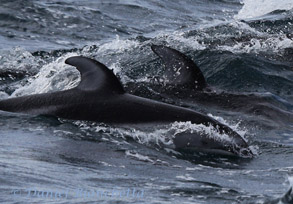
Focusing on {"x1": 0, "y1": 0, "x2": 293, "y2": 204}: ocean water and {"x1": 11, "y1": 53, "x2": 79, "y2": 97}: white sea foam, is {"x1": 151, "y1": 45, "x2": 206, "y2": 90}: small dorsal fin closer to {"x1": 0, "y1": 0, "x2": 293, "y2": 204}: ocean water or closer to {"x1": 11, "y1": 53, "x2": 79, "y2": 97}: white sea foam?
{"x1": 0, "y1": 0, "x2": 293, "y2": 204}: ocean water

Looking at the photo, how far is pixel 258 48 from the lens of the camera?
571 inches

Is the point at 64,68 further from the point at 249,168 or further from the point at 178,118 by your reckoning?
the point at 249,168

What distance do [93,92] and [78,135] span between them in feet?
2.13

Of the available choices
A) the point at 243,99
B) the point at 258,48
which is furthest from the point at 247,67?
the point at 243,99

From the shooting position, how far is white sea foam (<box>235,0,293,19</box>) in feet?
73.2

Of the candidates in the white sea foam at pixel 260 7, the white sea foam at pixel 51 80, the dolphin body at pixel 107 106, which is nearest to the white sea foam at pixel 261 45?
the white sea foam at pixel 51 80

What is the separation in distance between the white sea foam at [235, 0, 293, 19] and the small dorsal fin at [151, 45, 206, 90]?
439 inches

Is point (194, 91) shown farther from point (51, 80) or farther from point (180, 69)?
point (51, 80)

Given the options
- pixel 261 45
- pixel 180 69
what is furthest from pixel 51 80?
pixel 261 45

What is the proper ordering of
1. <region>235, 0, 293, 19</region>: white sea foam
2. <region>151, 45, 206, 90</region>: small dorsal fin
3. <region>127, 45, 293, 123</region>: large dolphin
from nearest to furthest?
<region>127, 45, 293, 123</region>: large dolphin → <region>151, 45, 206, 90</region>: small dorsal fin → <region>235, 0, 293, 19</region>: white sea foam

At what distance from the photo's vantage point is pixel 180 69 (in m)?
10.9

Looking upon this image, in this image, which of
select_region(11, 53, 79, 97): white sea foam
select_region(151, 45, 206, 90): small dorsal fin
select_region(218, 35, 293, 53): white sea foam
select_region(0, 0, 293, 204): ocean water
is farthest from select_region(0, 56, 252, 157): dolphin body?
select_region(218, 35, 293, 53): white sea foam

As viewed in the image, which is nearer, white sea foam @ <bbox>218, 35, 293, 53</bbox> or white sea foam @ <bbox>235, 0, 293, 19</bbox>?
white sea foam @ <bbox>218, 35, 293, 53</bbox>

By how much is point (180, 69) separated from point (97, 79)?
2.30m
